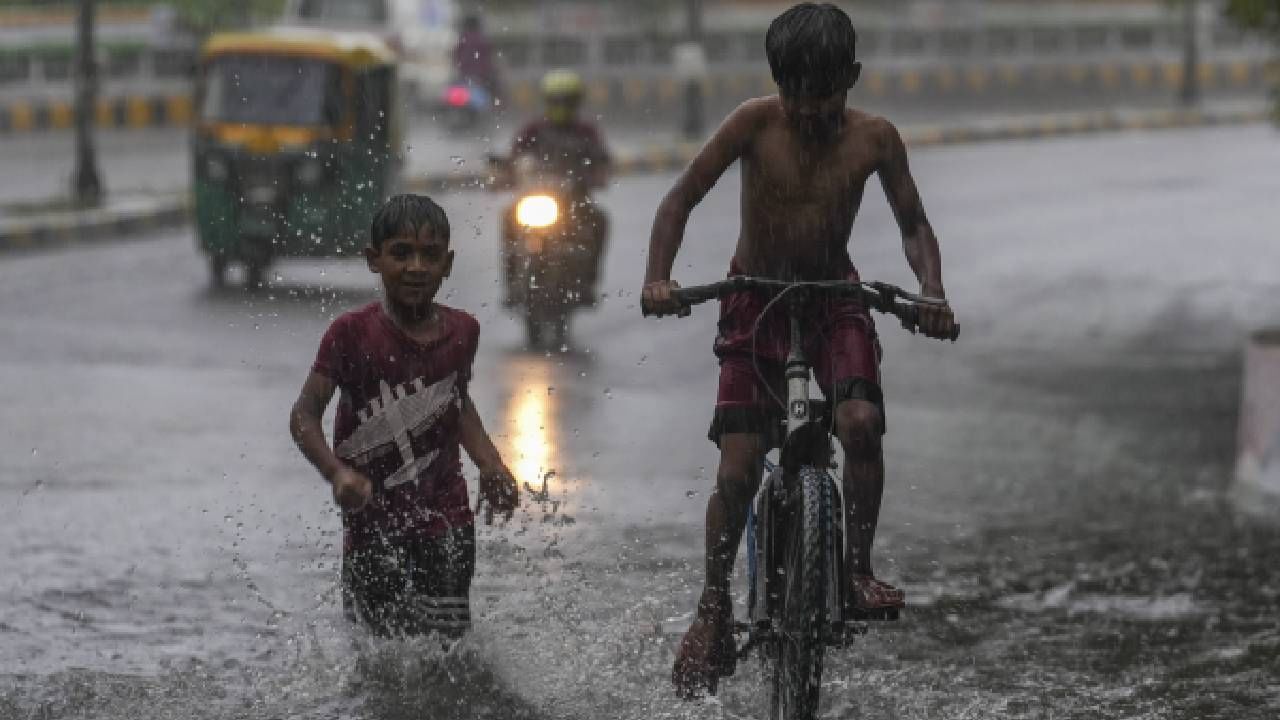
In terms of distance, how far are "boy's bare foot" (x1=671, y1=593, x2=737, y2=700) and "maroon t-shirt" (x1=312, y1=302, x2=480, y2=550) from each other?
2.31 ft

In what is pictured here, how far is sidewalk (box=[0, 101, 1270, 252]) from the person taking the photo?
23006mm

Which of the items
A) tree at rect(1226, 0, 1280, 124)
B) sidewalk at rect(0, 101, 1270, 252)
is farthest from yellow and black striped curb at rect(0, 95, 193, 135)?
tree at rect(1226, 0, 1280, 124)

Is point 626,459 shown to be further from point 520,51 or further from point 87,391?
point 520,51

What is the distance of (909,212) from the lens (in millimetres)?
6367

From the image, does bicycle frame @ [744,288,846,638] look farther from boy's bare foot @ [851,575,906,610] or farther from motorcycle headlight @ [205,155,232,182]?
motorcycle headlight @ [205,155,232,182]

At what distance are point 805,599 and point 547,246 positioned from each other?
9634 mm

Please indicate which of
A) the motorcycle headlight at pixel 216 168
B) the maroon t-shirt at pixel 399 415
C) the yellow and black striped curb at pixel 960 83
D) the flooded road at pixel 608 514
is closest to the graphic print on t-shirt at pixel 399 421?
the maroon t-shirt at pixel 399 415

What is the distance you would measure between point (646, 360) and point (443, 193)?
12.7 meters

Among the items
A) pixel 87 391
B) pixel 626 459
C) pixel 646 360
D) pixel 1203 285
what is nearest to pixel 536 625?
pixel 626 459

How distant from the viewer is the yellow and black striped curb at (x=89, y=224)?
22203 mm

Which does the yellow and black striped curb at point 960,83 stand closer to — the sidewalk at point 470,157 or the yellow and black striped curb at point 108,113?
the sidewalk at point 470,157

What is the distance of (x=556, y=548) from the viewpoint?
9008 millimetres

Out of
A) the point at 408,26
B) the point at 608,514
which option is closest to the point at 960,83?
the point at 408,26

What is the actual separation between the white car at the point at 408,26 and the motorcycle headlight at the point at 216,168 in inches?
807
